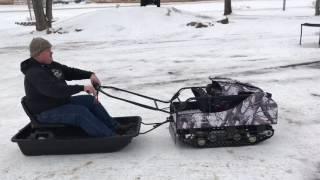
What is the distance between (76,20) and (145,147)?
58.7ft

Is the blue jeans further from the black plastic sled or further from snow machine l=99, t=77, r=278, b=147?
snow machine l=99, t=77, r=278, b=147

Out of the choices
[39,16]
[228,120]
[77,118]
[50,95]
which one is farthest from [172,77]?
[39,16]

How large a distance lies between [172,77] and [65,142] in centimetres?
490

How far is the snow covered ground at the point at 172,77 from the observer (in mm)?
5328

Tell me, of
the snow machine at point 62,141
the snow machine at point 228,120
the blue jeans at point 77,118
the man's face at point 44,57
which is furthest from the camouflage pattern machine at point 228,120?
the man's face at point 44,57

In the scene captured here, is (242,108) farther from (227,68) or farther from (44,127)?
(227,68)

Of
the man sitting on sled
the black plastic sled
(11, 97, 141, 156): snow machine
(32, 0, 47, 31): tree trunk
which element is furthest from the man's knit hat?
(32, 0, 47, 31): tree trunk

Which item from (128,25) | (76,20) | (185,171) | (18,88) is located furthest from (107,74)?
(76,20)

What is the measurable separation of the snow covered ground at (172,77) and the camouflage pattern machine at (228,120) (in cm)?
13

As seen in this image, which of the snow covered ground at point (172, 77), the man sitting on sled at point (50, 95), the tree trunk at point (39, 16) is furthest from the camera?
the tree trunk at point (39, 16)

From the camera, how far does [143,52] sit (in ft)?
46.8

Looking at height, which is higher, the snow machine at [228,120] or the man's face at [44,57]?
the man's face at [44,57]

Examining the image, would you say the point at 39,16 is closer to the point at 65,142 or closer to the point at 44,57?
the point at 44,57

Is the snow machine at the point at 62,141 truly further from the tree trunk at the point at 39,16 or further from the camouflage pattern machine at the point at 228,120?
the tree trunk at the point at 39,16
